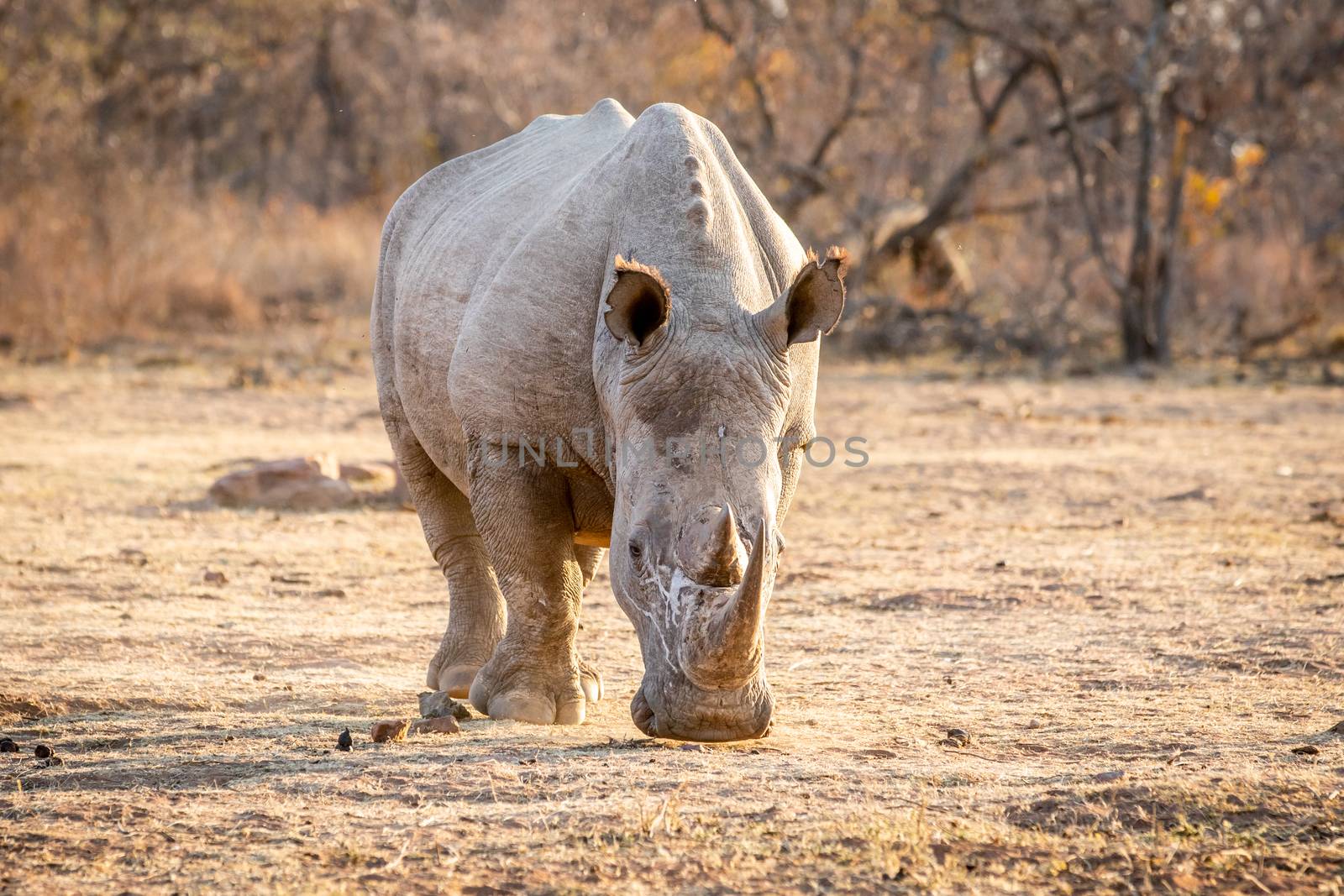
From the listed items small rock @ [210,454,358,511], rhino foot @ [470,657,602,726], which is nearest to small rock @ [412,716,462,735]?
rhino foot @ [470,657,602,726]

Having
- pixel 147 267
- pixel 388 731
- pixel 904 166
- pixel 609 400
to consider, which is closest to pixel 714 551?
pixel 609 400

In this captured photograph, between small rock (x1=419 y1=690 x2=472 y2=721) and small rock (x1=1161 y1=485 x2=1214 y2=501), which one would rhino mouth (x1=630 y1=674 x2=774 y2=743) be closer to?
small rock (x1=419 y1=690 x2=472 y2=721)

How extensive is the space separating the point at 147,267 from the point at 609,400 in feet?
45.6

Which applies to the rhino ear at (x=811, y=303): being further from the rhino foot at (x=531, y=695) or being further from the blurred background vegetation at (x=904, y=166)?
the blurred background vegetation at (x=904, y=166)

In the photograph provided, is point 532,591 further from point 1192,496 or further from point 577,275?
point 1192,496

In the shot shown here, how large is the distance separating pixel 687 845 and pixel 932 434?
28.6 feet

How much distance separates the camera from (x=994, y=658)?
18.3 feet

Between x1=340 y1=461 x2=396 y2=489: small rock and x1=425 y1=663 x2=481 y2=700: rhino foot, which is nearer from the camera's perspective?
x1=425 y1=663 x2=481 y2=700: rhino foot

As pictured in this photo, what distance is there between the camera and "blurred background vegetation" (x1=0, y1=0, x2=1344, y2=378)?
16359 mm

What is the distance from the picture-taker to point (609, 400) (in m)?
4.25

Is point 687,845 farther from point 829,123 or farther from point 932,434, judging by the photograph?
point 829,123

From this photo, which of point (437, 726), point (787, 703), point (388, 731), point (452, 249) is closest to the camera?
point (388, 731)

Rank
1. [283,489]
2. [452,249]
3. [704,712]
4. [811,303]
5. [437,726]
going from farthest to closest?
1. [283,489]
2. [452,249]
3. [437,726]
4. [811,303]
5. [704,712]

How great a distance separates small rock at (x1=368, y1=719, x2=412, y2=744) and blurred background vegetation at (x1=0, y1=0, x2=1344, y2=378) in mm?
11785
